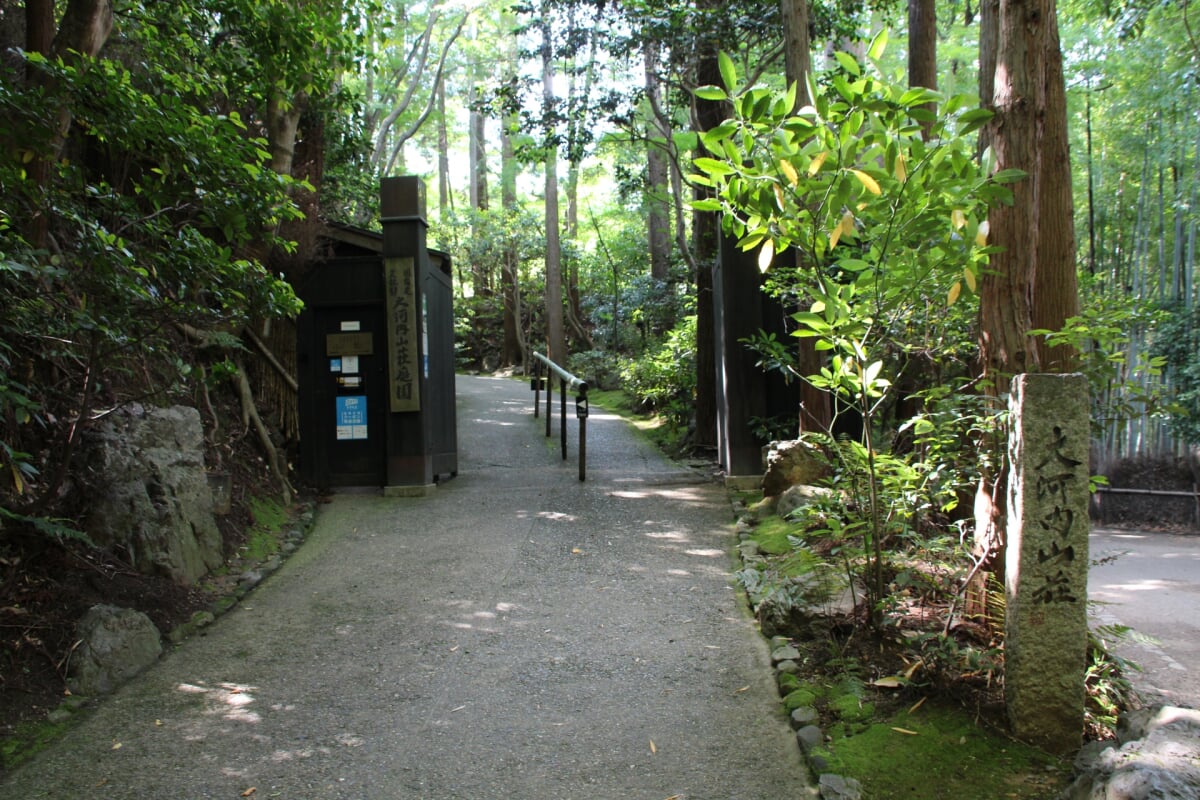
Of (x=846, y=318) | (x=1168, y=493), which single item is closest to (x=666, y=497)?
(x=846, y=318)

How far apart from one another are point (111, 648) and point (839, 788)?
3286 mm

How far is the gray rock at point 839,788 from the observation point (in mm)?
2723

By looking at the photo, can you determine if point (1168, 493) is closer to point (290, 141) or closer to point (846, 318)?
point (846, 318)

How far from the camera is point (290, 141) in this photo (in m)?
8.43

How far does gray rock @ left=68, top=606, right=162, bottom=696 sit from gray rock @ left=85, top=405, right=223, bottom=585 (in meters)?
0.62

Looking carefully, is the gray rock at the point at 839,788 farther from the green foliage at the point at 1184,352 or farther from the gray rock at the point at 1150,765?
the green foliage at the point at 1184,352

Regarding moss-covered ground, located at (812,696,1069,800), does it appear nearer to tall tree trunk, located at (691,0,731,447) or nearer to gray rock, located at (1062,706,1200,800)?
gray rock, located at (1062,706,1200,800)

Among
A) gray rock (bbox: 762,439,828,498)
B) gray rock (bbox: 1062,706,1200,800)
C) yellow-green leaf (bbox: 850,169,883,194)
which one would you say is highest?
yellow-green leaf (bbox: 850,169,883,194)

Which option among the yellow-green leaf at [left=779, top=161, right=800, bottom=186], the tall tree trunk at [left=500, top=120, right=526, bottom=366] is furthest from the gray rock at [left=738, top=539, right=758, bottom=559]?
the tall tree trunk at [left=500, top=120, right=526, bottom=366]

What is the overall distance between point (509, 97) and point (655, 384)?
5393mm

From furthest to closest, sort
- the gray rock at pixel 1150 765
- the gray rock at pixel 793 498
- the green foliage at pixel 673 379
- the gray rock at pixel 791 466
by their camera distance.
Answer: the green foliage at pixel 673 379 < the gray rock at pixel 791 466 < the gray rock at pixel 793 498 < the gray rock at pixel 1150 765

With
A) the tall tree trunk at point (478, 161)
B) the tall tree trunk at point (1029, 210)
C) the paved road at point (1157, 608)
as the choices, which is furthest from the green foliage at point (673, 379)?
the tall tree trunk at point (478, 161)

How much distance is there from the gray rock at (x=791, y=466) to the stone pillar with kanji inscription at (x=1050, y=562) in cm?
354

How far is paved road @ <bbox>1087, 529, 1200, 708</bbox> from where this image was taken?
3.91 meters
